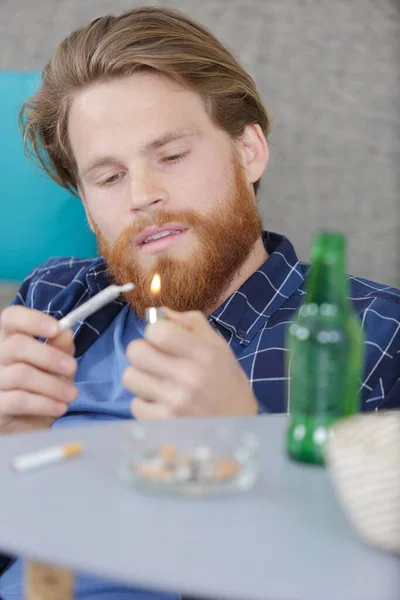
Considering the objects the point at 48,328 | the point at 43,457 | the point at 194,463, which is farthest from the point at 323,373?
the point at 48,328

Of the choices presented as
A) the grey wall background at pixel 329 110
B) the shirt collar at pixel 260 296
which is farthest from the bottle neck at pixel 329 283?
the grey wall background at pixel 329 110

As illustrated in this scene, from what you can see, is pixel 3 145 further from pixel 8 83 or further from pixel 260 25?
pixel 260 25

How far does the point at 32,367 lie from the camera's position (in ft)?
3.50

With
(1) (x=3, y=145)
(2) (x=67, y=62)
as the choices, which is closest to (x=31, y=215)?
(1) (x=3, y=145)

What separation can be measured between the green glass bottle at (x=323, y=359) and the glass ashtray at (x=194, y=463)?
0.06m

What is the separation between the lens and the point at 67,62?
163 cm

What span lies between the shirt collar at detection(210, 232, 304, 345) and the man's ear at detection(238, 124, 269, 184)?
0.21 metres

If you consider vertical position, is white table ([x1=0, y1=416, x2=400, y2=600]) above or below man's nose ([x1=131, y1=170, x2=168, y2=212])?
below

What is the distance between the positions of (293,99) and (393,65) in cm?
24

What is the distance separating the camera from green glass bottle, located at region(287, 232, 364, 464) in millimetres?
752

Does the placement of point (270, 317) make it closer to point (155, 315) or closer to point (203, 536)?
point (155, 315)

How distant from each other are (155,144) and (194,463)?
0.88 m

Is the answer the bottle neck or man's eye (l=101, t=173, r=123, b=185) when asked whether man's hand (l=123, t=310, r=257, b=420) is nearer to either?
the bottle neck

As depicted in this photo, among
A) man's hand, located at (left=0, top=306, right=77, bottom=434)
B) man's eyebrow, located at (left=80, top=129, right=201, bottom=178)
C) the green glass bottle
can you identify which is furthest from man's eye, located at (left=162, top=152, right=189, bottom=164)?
the green glass bottle
